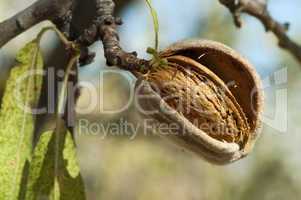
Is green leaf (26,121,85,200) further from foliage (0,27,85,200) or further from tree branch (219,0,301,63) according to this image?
tree branch (219,0,301,63)

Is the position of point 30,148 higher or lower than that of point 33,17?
lower

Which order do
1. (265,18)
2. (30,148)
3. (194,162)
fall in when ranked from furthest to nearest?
A: (194,162) < (30,148) < (265,18)

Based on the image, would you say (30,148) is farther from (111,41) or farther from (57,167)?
(111,41)

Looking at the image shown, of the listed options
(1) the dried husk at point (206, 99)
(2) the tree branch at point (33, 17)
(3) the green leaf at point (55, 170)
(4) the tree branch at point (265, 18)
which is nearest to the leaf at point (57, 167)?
(3) the green leaf at point (55, 170)

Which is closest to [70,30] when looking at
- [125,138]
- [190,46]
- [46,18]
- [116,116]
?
[46,18]

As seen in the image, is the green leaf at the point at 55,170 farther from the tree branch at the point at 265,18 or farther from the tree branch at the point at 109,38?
the tree branch at the point at 265,18

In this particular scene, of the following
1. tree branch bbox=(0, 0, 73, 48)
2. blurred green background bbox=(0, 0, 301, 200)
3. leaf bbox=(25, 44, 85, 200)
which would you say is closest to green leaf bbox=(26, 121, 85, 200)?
leaf bbox=(25, 44, 85, 200)

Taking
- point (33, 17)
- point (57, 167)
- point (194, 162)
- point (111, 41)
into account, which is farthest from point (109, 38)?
point (194, 162)

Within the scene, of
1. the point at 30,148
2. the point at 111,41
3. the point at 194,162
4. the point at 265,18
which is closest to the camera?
the point at 265,18
